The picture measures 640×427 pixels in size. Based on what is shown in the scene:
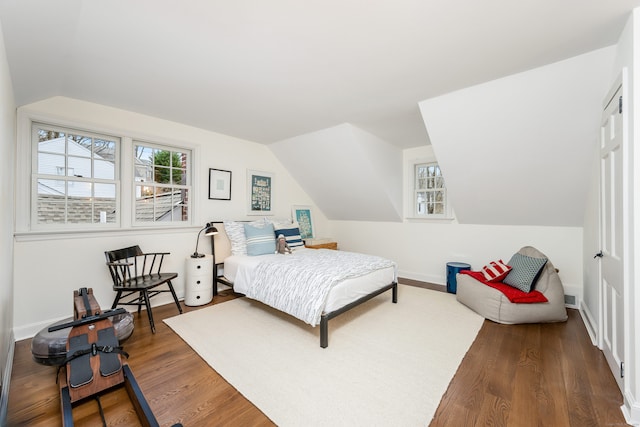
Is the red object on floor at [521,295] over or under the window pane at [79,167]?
under

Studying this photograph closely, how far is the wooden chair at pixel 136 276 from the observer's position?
2730 mm

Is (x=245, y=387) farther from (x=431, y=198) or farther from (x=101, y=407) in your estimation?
(x=431, y=198)

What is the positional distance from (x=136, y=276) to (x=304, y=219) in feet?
9.98

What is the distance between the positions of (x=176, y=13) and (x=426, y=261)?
4630 mm

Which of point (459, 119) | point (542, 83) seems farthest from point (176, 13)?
point (542, 83)

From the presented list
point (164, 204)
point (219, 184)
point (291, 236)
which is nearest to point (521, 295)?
point (291, 236)

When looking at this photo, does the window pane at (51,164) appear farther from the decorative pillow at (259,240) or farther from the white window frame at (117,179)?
the decorative pillow at (259,240)

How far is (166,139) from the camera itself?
141 inches

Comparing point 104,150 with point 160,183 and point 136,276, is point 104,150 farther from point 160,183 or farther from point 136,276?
point 136,276

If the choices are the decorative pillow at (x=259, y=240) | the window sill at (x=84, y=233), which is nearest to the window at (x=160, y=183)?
the window sill at (x=84, y=233)

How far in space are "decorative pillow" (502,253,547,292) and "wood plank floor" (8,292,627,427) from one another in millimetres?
664

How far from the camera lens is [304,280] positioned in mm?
2684

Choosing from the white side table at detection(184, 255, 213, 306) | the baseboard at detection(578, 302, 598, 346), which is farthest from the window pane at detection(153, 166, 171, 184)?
the baseboard at detection(578, 302, 598, 346)

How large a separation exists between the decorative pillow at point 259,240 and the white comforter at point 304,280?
1.79 ft
